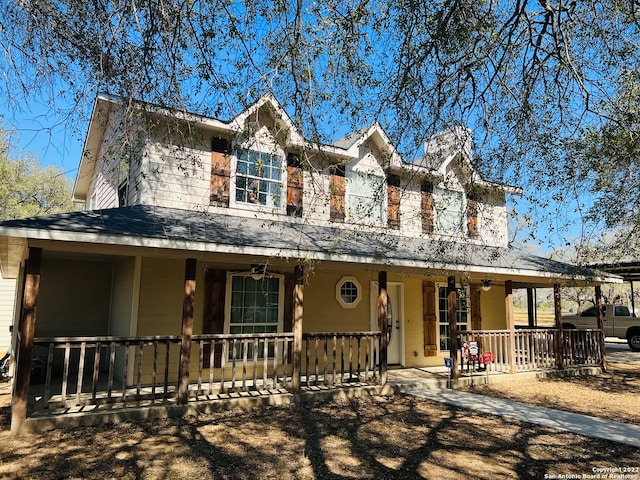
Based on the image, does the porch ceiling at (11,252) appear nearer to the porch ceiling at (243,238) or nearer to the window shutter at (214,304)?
the porch ceiling at (243,238)

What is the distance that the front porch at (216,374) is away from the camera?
20.6ft

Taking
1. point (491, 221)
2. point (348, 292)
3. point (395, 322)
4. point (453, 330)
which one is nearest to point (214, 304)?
point (348, 292)

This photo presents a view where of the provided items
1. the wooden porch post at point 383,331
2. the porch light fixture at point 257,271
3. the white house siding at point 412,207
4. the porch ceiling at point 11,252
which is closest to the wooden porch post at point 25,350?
the porch ceiling at point 11,252

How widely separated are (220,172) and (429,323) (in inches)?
260

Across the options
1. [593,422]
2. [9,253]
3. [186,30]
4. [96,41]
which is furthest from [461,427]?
[9,253]

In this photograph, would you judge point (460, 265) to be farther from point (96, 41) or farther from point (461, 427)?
point (96, 41)

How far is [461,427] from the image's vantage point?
20.5ft

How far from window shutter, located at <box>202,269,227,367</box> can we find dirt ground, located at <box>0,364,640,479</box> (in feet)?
6.95

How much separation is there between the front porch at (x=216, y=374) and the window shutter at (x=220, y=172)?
3.03 m

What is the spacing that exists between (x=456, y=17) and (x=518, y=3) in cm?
76

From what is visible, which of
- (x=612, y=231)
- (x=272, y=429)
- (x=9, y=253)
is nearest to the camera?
(x=272, y=429)

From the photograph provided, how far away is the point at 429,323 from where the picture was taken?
456 inches

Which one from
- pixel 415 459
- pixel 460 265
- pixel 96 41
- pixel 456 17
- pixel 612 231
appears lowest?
pixel 415 459

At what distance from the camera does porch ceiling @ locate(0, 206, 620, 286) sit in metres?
5.86
